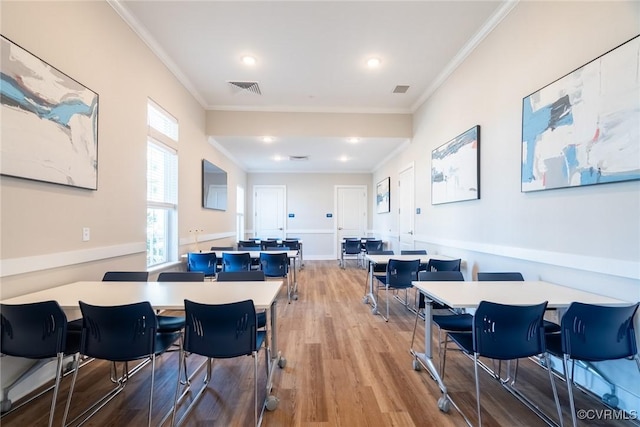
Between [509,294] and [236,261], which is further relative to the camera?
[236,261]

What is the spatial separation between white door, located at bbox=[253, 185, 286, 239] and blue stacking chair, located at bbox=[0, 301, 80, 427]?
733cm

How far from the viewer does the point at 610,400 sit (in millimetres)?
1880

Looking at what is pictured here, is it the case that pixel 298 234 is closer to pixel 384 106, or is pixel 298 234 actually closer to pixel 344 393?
pixel 384 106

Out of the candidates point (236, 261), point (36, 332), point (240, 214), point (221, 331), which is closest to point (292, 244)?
point (240, 214)

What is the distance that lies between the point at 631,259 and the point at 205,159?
5552 mm

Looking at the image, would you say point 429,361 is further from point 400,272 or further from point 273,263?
point 273,263

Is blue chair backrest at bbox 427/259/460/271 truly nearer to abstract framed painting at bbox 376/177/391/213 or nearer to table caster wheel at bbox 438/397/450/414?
table caster wheel at bbox 438/397/450/414

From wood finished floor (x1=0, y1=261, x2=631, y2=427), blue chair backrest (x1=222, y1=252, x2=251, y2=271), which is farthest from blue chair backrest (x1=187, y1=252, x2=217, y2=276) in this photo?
wood finished floor (x1=0, y1=261, x2=631, y2=427)

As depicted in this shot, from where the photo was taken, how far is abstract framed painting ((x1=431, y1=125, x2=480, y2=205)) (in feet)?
11.2

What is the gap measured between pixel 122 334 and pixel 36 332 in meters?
0.51

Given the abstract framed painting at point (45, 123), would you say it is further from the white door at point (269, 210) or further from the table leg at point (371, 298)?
the white door at point (269, 210)

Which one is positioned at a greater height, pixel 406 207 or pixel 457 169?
pixel 457 169

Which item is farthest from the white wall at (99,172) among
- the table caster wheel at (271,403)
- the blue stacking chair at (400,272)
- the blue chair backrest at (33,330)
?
the blue stacking chair at (400,272)

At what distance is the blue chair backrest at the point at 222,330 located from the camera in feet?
5.44
